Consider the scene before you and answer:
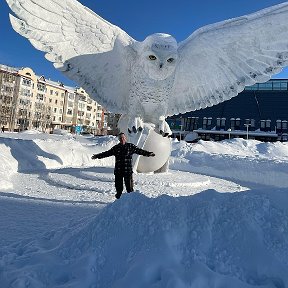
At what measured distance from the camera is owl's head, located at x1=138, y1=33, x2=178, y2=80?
779cm

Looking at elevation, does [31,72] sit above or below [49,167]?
Answer: above

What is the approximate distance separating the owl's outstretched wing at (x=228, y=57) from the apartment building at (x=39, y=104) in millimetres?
43548

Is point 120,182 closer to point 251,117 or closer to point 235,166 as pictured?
point 235,166

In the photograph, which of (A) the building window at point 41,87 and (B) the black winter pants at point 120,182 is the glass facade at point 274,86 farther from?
(B) the black winter pants at point 120,182

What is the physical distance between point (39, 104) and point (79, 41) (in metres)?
52.5

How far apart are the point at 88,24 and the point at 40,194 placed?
3.80m

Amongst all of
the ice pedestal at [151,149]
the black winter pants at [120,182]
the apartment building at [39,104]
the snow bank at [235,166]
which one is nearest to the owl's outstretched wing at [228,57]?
the ice pedestal at [151,149]

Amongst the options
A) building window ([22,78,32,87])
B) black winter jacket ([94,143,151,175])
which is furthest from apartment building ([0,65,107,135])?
black winter jacket ([94,143,151,175])

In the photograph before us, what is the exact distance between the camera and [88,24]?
7.62 meters

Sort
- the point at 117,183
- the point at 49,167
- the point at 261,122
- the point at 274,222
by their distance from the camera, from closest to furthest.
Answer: the point at 274,222 → the point at 117,183 → the point at 49,167 → the point at 261,122

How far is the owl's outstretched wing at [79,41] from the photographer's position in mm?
7172

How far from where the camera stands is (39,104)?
57.6 metres

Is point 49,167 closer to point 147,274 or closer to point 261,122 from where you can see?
point 147,274

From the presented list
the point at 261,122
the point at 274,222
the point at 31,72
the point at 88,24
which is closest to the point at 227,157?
the point at 88,24
